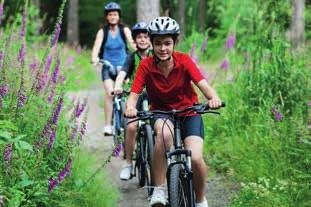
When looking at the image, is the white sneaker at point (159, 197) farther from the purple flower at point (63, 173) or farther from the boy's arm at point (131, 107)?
the purple flower at point (63, 173)

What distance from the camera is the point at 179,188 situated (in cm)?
498

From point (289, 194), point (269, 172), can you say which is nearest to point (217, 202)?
point (269, 172)

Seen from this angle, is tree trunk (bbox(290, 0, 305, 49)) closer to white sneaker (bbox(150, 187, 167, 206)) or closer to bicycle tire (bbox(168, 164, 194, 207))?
white sneaker (bbox(150, 187, 167, 206))

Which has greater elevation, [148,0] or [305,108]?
[148,0]

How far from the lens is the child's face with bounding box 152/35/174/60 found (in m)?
5.43

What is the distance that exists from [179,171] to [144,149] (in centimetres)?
197

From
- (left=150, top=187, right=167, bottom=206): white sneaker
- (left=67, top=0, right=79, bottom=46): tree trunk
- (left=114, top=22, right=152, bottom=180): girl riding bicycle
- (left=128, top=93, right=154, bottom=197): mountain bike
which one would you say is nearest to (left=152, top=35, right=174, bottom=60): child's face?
(left=150, top=187, right=167, bottom=206): white sneaker

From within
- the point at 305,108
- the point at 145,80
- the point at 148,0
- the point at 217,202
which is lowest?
the point at 217,202

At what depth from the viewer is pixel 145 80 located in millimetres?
5574

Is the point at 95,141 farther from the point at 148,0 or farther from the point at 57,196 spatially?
the point at 57,196

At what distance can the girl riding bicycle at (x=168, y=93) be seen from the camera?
5.27 metres

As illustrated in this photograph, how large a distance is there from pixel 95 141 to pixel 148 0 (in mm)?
2403

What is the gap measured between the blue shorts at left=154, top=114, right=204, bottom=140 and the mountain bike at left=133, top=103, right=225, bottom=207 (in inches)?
8.4

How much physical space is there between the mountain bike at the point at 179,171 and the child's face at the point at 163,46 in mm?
538
